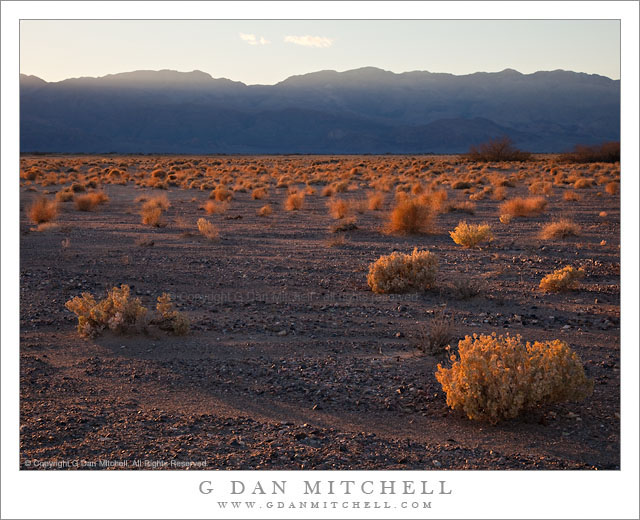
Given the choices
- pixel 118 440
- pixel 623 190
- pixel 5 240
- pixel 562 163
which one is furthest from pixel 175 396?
pixel 562 163

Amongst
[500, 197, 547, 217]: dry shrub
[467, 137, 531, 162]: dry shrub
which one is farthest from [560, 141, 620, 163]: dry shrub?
[500, 197, 547, 217]: dry shrub

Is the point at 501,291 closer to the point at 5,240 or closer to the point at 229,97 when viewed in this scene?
the point at 5,240

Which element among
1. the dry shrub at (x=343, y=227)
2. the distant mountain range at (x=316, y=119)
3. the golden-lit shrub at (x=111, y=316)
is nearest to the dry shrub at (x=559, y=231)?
the dry shrub at (x=343, y=227)

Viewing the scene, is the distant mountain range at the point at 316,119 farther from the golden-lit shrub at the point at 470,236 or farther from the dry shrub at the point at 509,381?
the dry shrub at the point at 509,381

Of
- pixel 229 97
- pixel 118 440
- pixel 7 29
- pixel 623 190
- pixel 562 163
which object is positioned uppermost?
pixel 229 97

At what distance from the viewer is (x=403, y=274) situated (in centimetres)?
986

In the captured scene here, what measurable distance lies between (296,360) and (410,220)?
31.8 feet

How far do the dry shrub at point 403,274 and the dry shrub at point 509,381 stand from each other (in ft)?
14.0

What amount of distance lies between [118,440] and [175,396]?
0.98 m

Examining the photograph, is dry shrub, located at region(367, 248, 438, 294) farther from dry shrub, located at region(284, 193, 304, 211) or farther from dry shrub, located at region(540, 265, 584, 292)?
dry shrub, located at region(284, 193, 304, 211)

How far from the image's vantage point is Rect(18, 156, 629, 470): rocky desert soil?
4812 millimetres

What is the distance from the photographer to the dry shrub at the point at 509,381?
5.11m

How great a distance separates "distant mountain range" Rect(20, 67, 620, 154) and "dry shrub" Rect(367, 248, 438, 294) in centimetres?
12299

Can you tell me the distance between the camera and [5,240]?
5.22 meters
